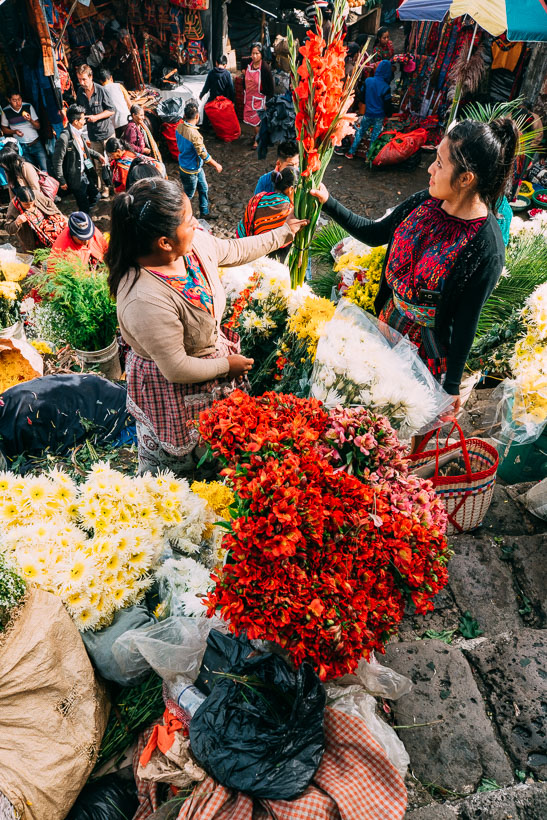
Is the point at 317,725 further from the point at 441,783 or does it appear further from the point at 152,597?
the point at 152,597

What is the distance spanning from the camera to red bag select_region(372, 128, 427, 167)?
7648 mm

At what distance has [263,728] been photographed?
1444 mm

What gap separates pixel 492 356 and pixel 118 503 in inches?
90.3

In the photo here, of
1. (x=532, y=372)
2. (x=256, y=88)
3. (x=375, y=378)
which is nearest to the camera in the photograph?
(x=375, y=378)

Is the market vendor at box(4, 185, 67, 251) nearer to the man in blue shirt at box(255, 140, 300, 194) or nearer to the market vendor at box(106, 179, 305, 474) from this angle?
the man in blue shirt at box(255, 140, 300, 194)

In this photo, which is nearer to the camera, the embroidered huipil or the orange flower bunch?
the orange flower bunch

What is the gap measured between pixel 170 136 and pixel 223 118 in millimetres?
987

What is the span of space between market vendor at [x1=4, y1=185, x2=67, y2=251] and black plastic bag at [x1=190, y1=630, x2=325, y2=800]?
Result: 463 cm

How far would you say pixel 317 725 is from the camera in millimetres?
1438

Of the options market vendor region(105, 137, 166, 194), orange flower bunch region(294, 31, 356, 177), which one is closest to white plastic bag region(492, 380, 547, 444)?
orange flower bunch region(294, 31, 356, 177)

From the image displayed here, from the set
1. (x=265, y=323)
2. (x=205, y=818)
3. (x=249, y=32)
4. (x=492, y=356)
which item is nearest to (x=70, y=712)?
(x=205, y=818)

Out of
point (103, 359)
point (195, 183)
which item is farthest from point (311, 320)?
point (195, 183)

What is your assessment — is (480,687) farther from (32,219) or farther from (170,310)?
(32,219)

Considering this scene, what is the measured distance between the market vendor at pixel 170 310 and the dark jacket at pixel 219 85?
731 centimetres
